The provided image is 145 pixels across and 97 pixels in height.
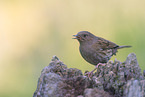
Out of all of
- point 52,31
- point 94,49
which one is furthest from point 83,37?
point 52,31

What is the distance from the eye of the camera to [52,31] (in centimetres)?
1030

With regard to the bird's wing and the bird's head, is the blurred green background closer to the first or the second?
the bird's wing

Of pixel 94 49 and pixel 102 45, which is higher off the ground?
pixel 102 45

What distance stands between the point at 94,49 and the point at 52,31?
4174 mm

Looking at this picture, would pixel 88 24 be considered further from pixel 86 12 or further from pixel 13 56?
pixel 13 56

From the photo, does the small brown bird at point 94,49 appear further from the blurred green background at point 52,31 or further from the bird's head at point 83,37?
the blurred green background at point 52,31

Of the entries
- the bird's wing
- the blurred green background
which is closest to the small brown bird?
the bird's wing

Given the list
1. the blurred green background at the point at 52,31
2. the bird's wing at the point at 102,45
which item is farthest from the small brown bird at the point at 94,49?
the blurred green background at the point at 52,31

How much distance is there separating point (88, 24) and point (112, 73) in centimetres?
658

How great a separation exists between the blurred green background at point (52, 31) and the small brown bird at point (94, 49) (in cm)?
213

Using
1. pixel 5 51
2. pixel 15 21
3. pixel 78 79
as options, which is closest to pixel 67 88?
pixel 78 79

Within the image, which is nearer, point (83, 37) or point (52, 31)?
point (83, 37)

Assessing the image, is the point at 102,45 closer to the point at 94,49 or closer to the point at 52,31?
the point at 94,49

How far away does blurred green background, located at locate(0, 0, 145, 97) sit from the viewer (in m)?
9.09
